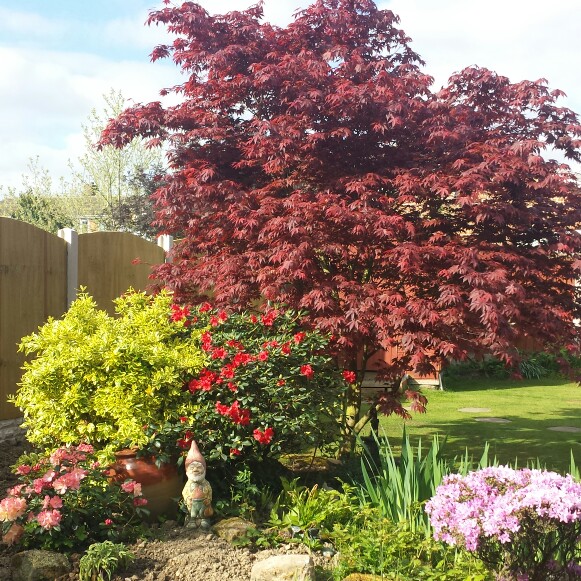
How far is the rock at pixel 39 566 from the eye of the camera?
3760 millimetres

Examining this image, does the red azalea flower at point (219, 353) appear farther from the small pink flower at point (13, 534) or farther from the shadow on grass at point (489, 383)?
the shadow on grass at point (489, 383)

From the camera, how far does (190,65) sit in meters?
6.94

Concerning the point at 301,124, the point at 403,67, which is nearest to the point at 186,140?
the point at 301,124

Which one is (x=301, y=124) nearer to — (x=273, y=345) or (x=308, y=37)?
(x=308, y=37)

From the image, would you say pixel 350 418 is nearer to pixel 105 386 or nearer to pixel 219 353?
pixel 219 353

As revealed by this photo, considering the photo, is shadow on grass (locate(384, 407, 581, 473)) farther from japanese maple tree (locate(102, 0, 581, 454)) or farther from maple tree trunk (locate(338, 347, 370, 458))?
japanese maple tree (locate(102, 0, 581, 454))

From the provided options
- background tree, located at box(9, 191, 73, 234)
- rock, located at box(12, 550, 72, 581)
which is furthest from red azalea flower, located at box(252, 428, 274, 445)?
background tree, located at box(9, 191, 73, 234)

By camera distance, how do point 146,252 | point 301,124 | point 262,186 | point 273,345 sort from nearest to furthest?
1. point 273,345
2. point 301,124
3. point 262,186
4. point 146,252

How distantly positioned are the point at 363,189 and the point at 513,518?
3162 mm

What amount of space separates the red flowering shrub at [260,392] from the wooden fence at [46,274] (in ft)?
7.20

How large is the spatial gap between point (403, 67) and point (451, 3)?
946 mm

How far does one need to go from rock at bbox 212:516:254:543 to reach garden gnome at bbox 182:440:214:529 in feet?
0.30

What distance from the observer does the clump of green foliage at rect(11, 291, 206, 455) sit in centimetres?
499

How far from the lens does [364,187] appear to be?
18.8 ft
